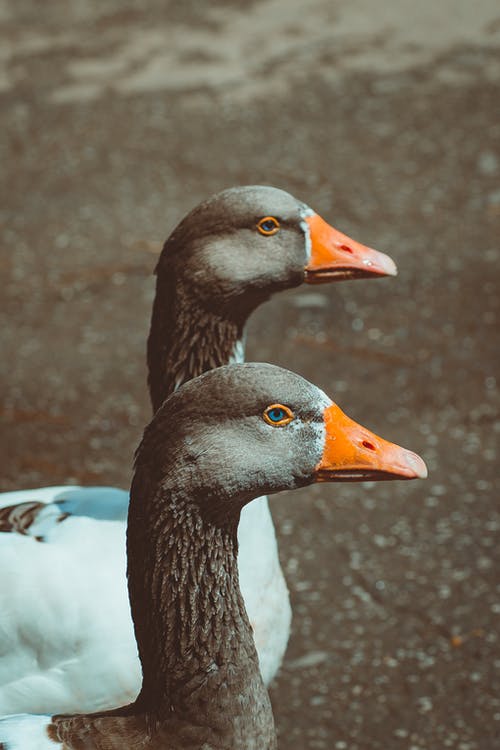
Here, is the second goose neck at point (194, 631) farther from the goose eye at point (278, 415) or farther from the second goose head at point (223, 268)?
the second goose head at point (223, 268)

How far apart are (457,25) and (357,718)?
6200 mm

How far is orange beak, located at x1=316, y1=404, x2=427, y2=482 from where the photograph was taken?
97.0 inches

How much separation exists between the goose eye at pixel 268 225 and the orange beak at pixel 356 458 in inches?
39.7

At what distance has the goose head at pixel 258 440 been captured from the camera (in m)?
2.37

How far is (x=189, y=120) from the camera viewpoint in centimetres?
752

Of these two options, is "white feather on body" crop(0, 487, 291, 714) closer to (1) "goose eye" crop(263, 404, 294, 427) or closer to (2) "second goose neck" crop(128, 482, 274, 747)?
(2) "second goose neck" crop(128, 482, 274, 747)

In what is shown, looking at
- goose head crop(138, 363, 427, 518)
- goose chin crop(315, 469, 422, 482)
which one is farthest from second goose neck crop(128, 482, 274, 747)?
goose chin crop(315, 469, 422, 482)

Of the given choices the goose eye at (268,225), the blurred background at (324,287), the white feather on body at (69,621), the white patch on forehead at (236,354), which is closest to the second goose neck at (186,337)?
the white patch on forehead at (236,354)

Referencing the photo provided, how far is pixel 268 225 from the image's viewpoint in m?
3.38

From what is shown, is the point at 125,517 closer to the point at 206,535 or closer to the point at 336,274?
the point at 206,535

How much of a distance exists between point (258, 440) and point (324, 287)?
3.56m

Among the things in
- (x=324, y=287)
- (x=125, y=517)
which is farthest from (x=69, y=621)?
(x=324, y=287)

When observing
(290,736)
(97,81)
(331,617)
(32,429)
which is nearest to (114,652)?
(290,736)

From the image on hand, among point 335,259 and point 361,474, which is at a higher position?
point 335,259
